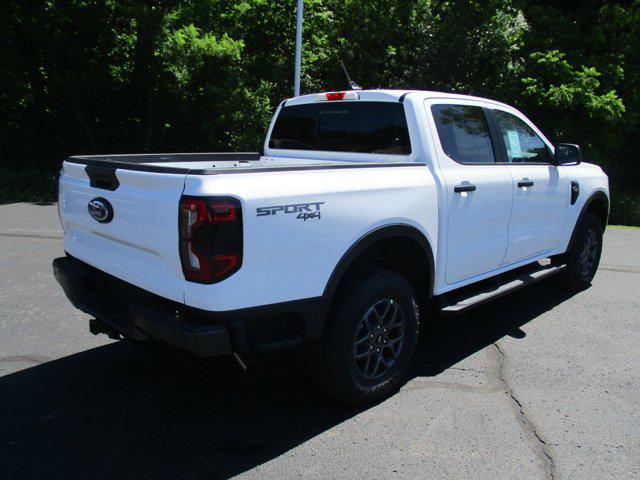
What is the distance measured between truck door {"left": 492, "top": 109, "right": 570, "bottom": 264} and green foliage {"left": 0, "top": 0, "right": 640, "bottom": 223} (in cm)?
894

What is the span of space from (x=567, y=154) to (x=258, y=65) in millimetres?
10581

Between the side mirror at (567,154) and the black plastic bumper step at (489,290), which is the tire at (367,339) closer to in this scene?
the black plastic bumper step at (489,290)

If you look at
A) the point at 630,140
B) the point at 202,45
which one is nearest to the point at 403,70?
the point at 202,45

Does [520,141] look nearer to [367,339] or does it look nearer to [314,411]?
[367,339]

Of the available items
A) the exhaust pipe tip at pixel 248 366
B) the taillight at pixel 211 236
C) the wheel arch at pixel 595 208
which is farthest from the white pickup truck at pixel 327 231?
the wheel arch at pixel 595 208

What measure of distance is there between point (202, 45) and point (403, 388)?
1104 cm

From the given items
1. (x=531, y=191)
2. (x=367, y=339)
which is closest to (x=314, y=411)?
(x=367, y=339)

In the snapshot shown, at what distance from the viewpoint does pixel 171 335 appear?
2680 millimetres

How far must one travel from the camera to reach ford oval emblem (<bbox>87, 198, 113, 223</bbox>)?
10.3 ft

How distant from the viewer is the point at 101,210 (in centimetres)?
317

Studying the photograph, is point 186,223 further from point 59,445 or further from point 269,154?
point 269,154

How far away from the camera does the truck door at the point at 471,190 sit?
393 centimetres

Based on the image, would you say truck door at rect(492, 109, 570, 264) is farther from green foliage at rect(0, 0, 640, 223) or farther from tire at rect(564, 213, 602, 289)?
green foliage at rect(0, 0, 640, 223)

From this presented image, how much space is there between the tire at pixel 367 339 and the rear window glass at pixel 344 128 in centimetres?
110
